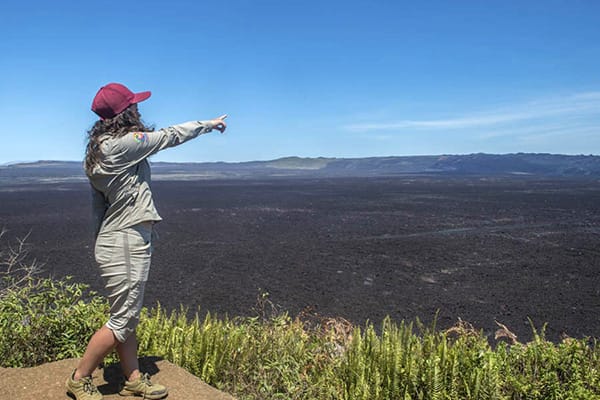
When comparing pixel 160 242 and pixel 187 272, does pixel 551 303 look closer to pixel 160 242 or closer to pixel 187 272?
pixel 187 272

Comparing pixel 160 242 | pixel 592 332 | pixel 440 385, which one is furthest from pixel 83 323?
pixel 160 242

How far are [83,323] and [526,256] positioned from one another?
969 centimetres

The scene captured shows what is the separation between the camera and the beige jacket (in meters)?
2.39

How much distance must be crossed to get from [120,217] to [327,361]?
157 cm

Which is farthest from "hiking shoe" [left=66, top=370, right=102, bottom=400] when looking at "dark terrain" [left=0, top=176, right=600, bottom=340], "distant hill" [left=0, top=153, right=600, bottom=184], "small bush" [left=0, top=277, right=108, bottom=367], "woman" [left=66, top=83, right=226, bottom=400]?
"distant hill" [left=0, top=153, right=600, bottom=184]

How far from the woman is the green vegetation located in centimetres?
70

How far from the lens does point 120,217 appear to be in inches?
95.7

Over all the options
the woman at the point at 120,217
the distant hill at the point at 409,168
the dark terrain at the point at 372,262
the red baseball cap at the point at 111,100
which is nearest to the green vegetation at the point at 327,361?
the woman at the point at 120,217

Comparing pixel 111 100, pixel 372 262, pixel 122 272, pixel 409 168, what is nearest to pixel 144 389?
pixel 122 272

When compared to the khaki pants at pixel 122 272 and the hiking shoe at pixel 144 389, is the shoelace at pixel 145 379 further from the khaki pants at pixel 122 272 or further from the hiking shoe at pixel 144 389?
the khaki pants at pixel 122 272

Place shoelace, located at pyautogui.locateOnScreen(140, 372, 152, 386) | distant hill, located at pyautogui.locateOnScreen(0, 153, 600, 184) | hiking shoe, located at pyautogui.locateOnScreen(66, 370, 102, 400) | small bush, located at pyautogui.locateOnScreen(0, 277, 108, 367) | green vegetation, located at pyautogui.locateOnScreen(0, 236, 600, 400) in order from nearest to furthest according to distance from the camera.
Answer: hiking shoe, located at pyautogui.locateOnScreen(66, 370, 102, 400), shoelace, located at pyautogui.locateOnScreen(140, 372, 152, 386), green vegetation, located at pyautogui.locateOnScreen(0, 236, 600, 400), small bush, located at pyautogui.locateOnScreen(0, 277, 108, 367), distant hill, located at pyautogui.locateOnScreen(0, 153, 600, 184)

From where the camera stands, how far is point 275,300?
24.5ft

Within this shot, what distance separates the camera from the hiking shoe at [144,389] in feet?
8.04

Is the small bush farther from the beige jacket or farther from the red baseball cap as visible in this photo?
the red baseball cap
